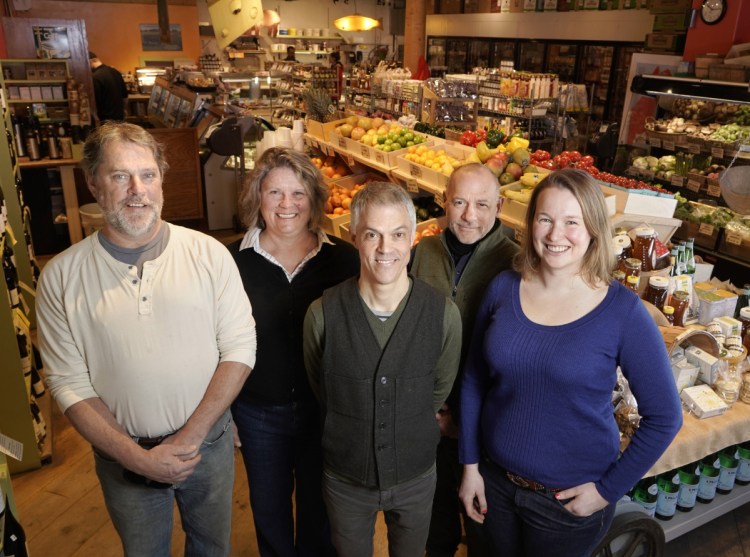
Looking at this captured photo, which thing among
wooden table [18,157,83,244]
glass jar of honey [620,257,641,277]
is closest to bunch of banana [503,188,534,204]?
glass jar of honey [620,257,641,277]

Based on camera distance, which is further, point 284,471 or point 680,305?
point 680,305

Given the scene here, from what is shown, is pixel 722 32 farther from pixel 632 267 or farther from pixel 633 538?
pixel 633 538

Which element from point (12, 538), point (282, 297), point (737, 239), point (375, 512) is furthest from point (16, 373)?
point (737, 239)

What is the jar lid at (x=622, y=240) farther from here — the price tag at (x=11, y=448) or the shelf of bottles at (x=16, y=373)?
the shelf of bottles at (x=16, y=373)

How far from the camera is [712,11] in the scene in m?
6.09

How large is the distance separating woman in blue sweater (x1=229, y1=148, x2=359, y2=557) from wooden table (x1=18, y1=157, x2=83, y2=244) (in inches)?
199

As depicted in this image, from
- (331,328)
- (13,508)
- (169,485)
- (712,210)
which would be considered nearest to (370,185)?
(331,328)

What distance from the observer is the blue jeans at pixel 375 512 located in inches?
74.7

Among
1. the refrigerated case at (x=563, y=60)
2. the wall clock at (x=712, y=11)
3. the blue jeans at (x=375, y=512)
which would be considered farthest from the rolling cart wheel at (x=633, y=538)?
the refrigerated case at (x=563, y=60)

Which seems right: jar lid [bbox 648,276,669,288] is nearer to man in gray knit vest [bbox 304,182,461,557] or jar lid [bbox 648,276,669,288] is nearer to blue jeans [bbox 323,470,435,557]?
man in gray knit vest [bbox 304,182,461,557]

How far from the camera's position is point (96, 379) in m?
1.82

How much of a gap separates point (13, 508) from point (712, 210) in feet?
16.0

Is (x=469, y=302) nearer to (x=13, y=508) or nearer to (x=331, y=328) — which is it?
(x=331, y=328)

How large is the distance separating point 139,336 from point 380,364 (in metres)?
0.73
